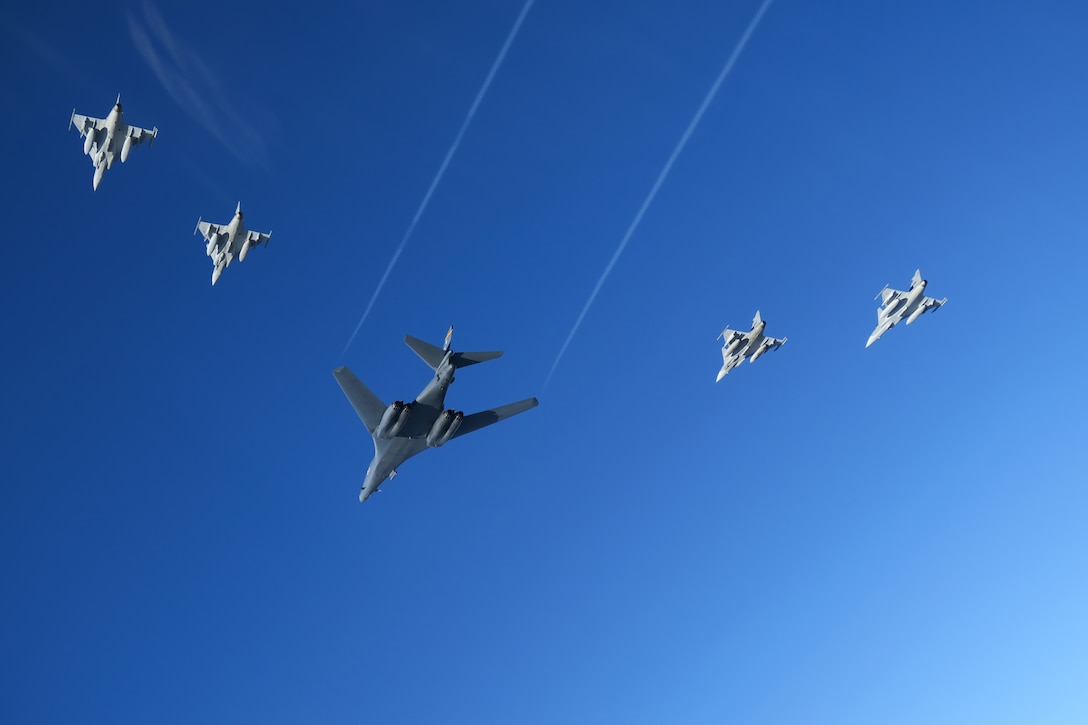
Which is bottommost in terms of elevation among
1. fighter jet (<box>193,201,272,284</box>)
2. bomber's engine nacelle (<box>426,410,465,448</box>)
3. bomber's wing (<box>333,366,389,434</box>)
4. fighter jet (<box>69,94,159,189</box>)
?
bomber's engine nacelle (<box>426,410,465,448</box>)

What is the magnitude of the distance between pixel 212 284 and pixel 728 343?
46.6 m

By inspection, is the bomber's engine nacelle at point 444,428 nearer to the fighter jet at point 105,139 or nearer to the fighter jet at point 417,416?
the fighter jet at point 417,416

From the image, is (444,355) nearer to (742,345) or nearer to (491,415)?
(491,415)

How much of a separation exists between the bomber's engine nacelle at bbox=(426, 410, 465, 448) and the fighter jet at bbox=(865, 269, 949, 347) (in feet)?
147

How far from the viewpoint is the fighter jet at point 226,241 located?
198 ft

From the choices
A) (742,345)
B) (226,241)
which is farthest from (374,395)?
(742,345)

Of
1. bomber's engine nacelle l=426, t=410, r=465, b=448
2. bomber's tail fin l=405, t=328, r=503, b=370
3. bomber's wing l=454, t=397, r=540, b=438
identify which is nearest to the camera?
bomber's tail fin l=405, t=328, r=503, b=370

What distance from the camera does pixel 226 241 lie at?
61.0 meters

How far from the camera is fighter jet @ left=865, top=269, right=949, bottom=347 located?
252ft

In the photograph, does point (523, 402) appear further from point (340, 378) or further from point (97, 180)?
point (97, 180)

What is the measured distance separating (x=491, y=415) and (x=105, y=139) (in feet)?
106

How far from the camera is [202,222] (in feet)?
205

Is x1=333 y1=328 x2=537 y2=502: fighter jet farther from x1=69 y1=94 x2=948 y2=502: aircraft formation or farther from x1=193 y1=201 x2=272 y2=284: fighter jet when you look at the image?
x1=193 y1=201 x2=272 y2=284: fighter jet

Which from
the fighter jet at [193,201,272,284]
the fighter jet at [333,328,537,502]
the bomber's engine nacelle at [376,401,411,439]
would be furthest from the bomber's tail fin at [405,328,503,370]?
the fighter jet at [193,201,272,284]
